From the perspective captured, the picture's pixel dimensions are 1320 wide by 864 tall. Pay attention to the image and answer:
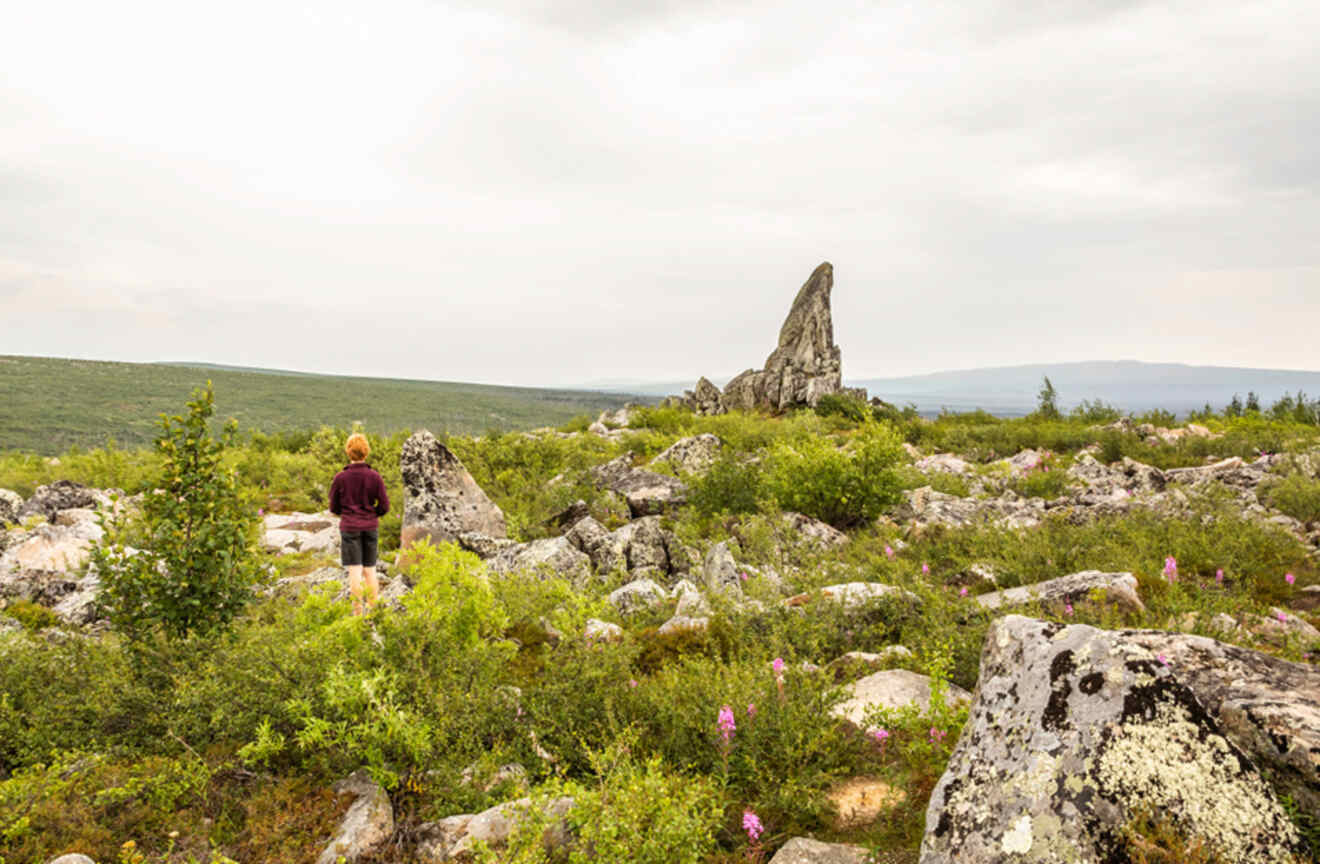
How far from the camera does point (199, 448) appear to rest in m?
5.96

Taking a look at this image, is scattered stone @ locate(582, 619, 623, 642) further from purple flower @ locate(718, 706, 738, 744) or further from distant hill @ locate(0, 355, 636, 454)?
distant hill @ locate(0, 355, 636, 454)

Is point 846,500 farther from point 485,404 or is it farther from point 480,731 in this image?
point 485,404

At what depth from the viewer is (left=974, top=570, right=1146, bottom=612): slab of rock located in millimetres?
5469

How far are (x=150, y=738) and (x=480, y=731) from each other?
227 cm

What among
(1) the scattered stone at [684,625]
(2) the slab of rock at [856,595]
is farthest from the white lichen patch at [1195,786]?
(1) the scattered stone at [684,625]

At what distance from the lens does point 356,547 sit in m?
8.89

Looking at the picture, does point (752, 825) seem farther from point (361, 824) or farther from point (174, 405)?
point (174, 405)

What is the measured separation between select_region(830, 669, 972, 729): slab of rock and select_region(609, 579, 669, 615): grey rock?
2.94 meters

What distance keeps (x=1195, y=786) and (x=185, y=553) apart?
7078mm

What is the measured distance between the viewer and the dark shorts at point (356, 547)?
8836 mm

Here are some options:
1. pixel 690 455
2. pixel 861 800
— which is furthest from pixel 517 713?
pixel 690 455

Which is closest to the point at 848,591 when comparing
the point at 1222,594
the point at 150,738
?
the point at 1222,594

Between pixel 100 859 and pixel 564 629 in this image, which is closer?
pixel 100 859

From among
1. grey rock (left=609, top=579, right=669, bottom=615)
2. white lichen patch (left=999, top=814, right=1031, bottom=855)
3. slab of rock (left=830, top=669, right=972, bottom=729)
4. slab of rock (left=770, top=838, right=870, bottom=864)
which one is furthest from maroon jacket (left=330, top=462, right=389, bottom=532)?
white lichen patch (left=999, top=814, right=1031, bottom=855)
